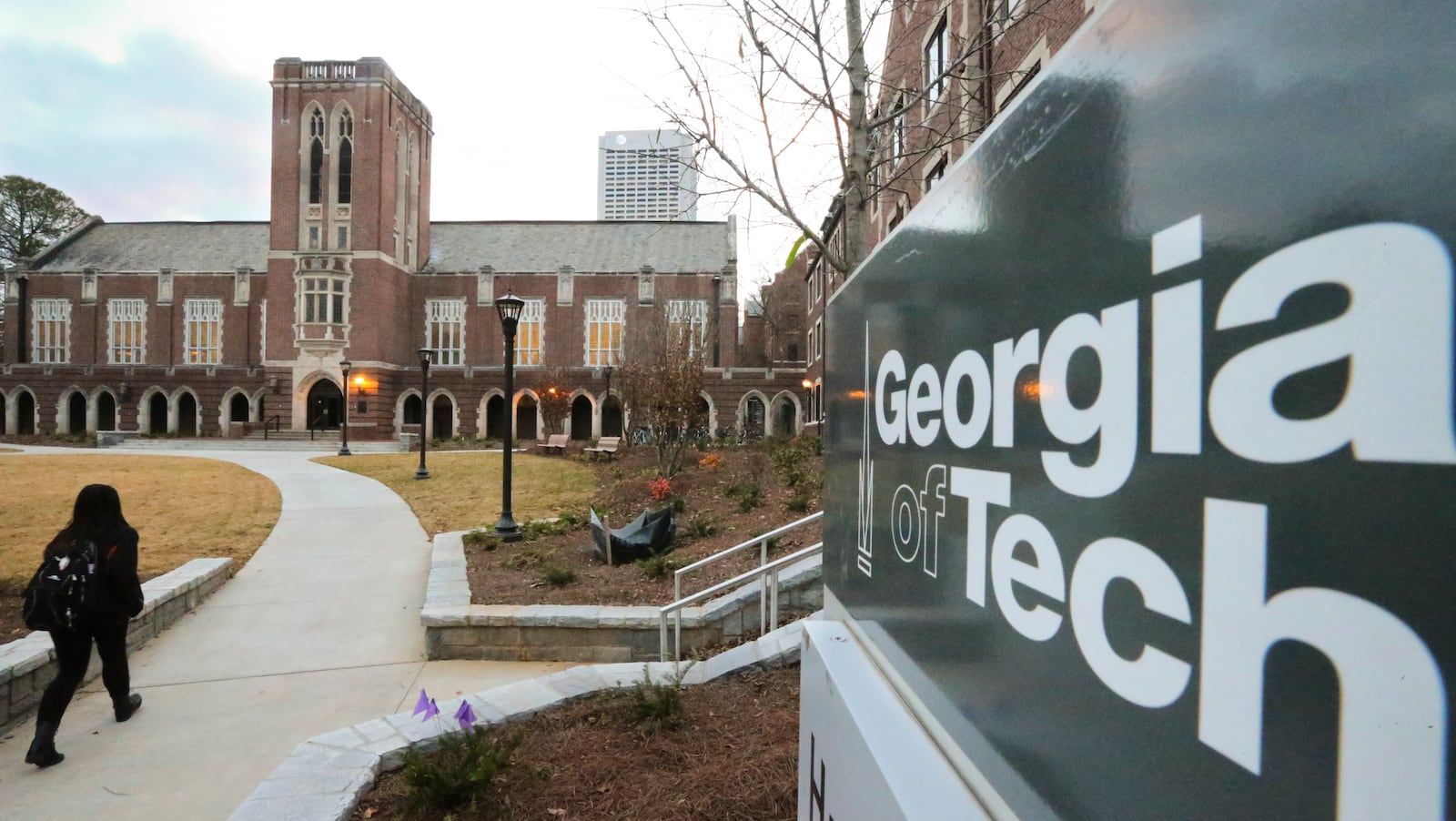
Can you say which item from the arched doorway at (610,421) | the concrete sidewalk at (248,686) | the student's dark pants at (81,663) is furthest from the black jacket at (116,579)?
the arched doorway at (610,421)

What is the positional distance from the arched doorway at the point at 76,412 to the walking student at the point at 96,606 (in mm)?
51593

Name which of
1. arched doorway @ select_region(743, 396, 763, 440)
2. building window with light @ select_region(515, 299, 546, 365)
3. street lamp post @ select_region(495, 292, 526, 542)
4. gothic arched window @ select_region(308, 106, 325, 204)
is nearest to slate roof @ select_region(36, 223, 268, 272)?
gothic arched window @ select_region(308, 106, 325, 204)

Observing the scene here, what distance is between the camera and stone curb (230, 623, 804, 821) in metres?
3.36

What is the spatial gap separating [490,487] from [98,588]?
484 inches

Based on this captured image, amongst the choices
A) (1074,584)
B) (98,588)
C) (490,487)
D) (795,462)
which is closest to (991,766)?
(1074,584)

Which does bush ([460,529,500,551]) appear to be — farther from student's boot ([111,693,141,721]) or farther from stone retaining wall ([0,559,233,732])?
student's boot ([111,693,141,721])

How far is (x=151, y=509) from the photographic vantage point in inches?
530

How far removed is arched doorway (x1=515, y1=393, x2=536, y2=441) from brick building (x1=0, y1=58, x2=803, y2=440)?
13cm

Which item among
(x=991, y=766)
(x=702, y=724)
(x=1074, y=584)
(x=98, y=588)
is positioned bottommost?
(x=702, y=724)

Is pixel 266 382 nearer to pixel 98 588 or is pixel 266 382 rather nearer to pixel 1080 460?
pixel 98 588

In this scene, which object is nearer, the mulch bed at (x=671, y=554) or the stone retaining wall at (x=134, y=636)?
the stone retaining wall at (x=134, y=636)

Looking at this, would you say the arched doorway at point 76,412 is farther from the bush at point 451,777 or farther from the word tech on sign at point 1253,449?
the word tech on sign at point 1253,449

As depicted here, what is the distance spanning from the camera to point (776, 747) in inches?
153

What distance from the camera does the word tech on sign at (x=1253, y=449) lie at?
52 centimetres
